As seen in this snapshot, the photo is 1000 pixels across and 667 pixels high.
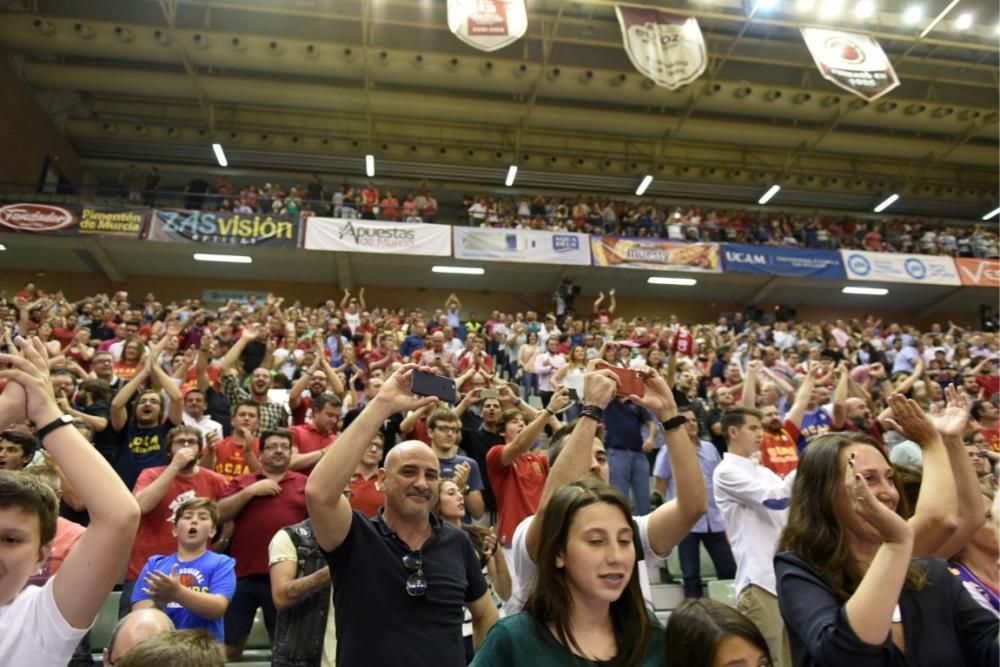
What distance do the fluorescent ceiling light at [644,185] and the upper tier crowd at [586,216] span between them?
0.35 m

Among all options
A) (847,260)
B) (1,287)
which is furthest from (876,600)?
(1,287)

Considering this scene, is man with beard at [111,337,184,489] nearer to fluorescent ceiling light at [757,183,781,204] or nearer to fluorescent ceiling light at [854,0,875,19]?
fluorescent ceiling light at [854,0,875,19]

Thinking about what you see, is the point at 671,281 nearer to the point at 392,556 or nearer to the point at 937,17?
the point at 937,17

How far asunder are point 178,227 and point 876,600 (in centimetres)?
1557

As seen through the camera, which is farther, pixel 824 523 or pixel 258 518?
pixel 258 518

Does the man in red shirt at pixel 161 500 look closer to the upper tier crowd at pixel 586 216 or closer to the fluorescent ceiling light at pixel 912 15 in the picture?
the upper tier crowd at pixel 586 216

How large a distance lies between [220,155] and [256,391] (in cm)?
1398

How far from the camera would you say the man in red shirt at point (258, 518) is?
312cm

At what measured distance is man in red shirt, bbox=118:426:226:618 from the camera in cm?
321

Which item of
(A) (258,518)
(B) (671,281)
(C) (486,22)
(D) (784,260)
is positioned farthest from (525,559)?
(D) (784,260)

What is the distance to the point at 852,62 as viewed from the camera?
37.2ft

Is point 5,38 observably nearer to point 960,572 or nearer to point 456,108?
point 456,108

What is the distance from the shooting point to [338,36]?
14.9 m

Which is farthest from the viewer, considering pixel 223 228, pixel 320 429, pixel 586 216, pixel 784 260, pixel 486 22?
pixel 586 216
